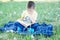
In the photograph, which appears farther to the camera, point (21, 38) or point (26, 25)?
point (26, 25)

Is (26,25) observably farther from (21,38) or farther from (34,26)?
(21,38)

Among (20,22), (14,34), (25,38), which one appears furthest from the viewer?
(20,22)

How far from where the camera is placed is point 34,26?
816 centimetres

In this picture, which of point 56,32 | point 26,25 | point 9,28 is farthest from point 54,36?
point 9,28

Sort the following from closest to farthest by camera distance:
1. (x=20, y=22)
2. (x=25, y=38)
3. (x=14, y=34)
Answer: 1. (x=25, y=38)
2. (x=14, y=34)
3. (x=20, y=22)

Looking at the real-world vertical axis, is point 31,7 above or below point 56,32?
above

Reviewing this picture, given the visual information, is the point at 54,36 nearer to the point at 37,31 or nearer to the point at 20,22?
the point at 37,31

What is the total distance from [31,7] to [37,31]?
903 millimetres

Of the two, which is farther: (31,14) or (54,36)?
(31,14)

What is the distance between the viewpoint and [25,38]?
731 centimetres

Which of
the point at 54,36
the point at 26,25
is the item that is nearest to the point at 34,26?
the point at 26,25

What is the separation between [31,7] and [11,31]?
1.00m

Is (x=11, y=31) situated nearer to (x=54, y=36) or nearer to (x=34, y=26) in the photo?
(x=34, y=26)

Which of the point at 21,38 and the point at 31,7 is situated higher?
the point at 31,7
